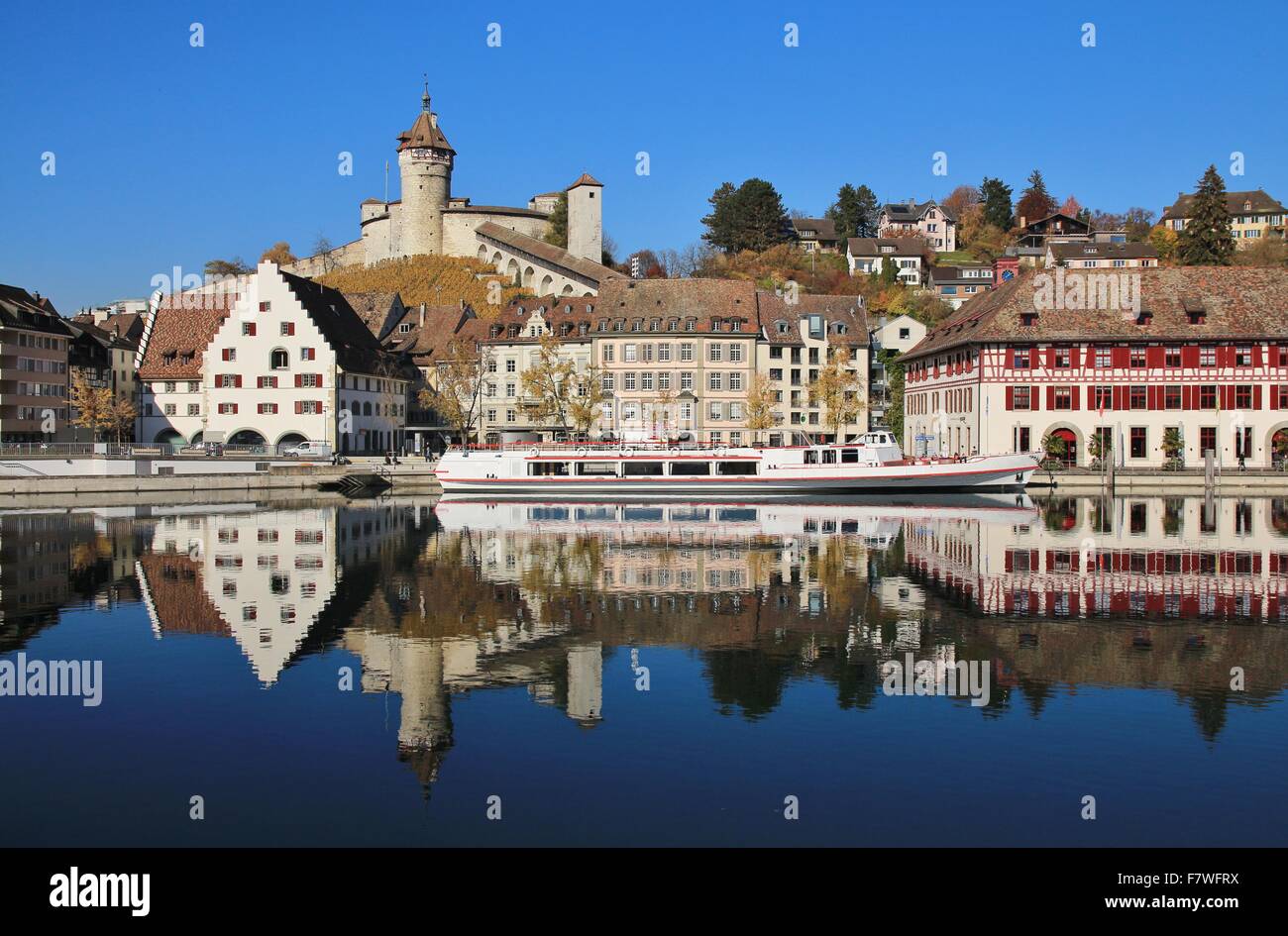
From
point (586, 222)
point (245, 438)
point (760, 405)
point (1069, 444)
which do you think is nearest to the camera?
point (1069, 444)

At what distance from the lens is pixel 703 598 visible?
26047 mm

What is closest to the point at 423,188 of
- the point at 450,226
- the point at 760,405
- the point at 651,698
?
the point at 450,226

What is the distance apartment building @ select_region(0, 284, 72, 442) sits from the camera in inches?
3017

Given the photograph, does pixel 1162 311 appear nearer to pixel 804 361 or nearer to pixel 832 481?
pixel 832 481

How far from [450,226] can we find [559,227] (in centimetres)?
1337

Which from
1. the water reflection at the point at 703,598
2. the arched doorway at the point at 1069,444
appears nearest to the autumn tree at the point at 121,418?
the water reflection at the point at 703,598

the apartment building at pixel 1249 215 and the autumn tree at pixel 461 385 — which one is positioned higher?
the apartment building at pixel 1249 215

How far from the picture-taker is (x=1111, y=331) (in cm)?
6719

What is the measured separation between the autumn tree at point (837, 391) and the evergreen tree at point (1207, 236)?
2871 cm

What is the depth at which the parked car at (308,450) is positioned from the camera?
70750mm

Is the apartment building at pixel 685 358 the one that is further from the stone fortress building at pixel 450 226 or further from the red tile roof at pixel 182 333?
the stone fortress building at pixel 450 226

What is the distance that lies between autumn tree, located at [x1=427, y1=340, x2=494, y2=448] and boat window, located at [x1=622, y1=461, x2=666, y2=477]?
59.0ft

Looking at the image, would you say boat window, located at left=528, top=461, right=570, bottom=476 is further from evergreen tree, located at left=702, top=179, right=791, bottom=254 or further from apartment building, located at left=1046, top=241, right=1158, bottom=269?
apartment building, located at left=1046, top=241, right=1158, bottom=269
